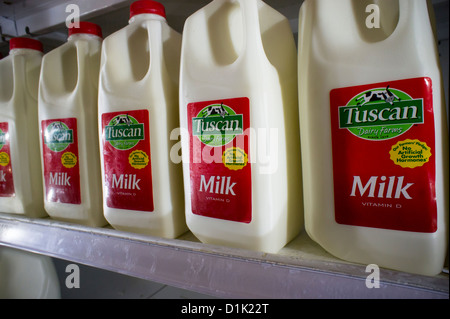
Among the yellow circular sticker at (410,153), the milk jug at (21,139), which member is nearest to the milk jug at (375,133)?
the yellow circular sticker at (410,153)

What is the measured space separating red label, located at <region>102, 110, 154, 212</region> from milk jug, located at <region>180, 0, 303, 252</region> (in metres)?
0.09

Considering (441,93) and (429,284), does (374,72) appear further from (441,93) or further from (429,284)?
(429,284)

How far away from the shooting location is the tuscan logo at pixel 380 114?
0.42 meters

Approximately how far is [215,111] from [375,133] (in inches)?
10.5

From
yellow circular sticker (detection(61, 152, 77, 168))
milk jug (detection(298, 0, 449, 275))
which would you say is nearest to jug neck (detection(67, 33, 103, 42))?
yellow circular sticker (detection(61, 152, 77, 168))

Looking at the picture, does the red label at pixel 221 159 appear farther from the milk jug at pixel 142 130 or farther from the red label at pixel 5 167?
the red label at pixel 5 167

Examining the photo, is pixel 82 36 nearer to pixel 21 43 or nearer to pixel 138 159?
pixel 21 43

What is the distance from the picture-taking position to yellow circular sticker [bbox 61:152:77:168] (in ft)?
2.33

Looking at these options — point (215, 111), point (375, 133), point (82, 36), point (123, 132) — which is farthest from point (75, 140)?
point (375, 133)

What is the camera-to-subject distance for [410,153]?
421mm

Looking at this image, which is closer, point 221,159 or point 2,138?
point 221,159

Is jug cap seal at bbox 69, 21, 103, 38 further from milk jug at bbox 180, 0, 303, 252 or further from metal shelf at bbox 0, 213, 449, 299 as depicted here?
metal shelf at bbox 0, 213, 449, 299

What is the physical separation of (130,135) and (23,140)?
15.6 inches
